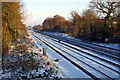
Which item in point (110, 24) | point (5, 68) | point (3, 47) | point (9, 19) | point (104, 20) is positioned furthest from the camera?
point (104, 20)

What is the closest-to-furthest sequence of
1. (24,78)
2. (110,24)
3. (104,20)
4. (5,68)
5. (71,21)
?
(24,78)
(5,68)
(110,24)
(104,20)
(71,21)

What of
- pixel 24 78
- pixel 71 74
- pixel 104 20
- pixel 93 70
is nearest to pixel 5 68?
pixel 24 78

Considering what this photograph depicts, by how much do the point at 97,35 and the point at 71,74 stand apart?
19.2 meters

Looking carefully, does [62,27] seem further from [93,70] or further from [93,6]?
[93,70]

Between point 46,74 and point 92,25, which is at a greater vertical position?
point 92,25

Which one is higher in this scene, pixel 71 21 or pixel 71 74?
pixel 71 21

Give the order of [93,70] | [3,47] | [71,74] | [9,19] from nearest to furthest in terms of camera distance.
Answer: [71,74] → [93,70] → [3,47] → [9,19]

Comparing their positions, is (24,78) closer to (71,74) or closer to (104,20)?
(71,74)

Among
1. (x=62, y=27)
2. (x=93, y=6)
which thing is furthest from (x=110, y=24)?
(x=62, y=27)

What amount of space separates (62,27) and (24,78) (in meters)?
53.0

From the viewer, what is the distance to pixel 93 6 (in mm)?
23500

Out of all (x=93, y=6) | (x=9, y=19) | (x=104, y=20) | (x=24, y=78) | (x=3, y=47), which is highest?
(x=93, y=6)

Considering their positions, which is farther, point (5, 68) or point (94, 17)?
point (94, 17)

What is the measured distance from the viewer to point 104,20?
2408 cm
